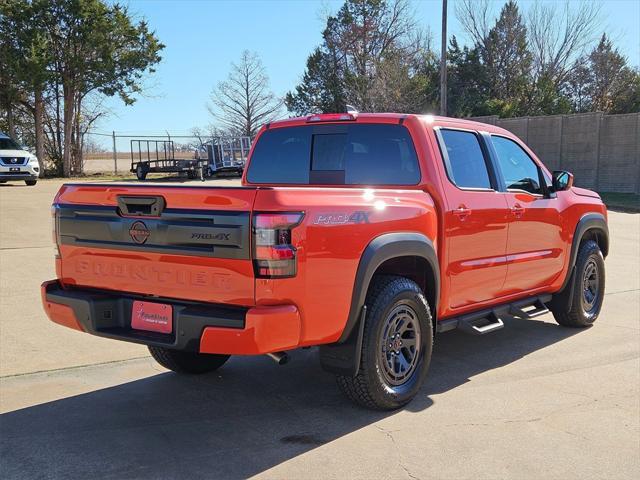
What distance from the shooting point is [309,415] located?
4285 mm

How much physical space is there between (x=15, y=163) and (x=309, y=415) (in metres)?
21.2

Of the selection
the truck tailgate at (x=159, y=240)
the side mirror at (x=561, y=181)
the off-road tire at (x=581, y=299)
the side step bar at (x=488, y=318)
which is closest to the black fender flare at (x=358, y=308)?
the truck tailgate at (x=159, y=240)

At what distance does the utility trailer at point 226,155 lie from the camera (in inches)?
1268

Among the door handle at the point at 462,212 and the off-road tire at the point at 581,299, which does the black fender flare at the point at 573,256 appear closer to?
the off-road tire at the point at 581,299

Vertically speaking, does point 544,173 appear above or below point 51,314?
above

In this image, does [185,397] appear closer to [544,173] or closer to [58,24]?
[544,173]

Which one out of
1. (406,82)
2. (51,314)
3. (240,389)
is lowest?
(240,389)

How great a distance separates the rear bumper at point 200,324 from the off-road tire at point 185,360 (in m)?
1.05

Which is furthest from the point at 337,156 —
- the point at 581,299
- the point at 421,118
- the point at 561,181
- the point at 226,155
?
the point at 226,155

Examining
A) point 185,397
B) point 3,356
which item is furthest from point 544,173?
point 3,356

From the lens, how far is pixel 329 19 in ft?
140

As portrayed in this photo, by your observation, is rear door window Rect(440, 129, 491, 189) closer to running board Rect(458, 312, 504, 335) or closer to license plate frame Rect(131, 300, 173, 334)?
running board Rect(458, 312, 504, 335)

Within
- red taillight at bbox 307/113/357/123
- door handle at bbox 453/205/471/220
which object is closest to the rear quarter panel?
door handle at bbox 453/205/471/220

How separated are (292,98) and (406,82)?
11065 mm
